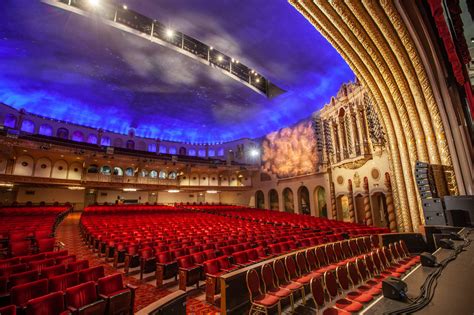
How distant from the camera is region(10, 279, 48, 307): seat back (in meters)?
3.00

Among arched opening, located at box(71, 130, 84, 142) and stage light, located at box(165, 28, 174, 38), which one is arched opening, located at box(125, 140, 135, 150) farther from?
stage light, located at box(165, 28, 174, 38)

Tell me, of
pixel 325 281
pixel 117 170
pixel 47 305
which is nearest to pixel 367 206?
pixel 325 281

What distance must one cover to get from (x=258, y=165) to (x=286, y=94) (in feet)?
30.8

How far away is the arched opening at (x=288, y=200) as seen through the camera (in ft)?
66.6

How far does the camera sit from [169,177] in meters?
23.1

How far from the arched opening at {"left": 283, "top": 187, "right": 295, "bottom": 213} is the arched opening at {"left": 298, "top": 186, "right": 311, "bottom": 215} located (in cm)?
124

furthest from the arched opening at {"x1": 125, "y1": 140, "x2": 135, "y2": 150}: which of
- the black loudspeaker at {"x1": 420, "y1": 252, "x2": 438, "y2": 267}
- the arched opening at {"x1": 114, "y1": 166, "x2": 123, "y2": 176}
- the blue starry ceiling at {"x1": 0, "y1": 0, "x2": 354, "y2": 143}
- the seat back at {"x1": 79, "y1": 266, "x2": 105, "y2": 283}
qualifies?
the black loudspeaker at {"x1": 420, "y1": 252, "x2": 438, "y2": 267}

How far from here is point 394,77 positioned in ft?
26.9

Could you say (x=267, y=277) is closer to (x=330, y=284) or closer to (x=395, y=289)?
(x=330, y=284)

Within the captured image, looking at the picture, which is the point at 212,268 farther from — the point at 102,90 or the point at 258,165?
the point at 258,165

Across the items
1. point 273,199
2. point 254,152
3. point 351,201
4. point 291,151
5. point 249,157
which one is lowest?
point 351,201

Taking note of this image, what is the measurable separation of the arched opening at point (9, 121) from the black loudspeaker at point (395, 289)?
25.0m

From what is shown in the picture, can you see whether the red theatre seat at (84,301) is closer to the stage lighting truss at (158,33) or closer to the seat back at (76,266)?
the seat back at (76,266)

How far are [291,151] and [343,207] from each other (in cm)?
652
